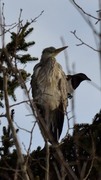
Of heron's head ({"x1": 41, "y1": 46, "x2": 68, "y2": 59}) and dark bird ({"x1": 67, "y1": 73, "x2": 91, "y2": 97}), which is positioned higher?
heron's head ({"x1": 41, "y1": 46, "x2": 68, "y2": 59})

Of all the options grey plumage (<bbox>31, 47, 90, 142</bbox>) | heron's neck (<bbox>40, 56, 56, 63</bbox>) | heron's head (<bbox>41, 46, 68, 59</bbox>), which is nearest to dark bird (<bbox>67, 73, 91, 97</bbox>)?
grey plumage (<bbox>31, 47, 90, 142</bbox>)

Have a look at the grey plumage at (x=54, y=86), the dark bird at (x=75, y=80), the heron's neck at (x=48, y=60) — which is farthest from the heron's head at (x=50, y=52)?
the dark bird at (x=75, y=80)

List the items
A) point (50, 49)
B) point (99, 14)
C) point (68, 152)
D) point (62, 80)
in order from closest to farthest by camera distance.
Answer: point (99, 14) < point (68, 152) < point (62, 80) < point (50, 49)

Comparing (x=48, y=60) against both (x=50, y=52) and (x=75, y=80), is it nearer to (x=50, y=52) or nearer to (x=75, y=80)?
(x=50, y=52)

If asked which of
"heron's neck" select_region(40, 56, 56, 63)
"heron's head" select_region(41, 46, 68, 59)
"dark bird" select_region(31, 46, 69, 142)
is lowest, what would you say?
"dark bird" select_region(31, 46, 69, 142)

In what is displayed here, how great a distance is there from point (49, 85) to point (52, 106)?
0.28 metres

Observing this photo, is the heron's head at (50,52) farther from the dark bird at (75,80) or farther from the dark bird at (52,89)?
the dark bird at (75,80)

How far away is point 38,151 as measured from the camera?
19.0 ft

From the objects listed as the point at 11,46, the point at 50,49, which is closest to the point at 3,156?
the point at 11,46

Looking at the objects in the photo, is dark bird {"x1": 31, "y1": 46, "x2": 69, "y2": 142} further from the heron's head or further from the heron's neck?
the heron's head

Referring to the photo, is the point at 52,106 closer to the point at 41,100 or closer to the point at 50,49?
the point at 41,100

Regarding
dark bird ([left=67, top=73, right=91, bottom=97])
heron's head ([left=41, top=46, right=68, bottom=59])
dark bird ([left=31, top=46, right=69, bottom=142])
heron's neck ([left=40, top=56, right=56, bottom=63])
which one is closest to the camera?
dark bird ([left=31, top=46, right=69, bottom=142])

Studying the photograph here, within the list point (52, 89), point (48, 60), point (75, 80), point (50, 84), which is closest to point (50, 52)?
point (48, 60)

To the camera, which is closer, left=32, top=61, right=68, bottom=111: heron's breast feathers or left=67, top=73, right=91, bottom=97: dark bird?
left=32, top=61, right=68, bottom=111: heron's breast feathers
